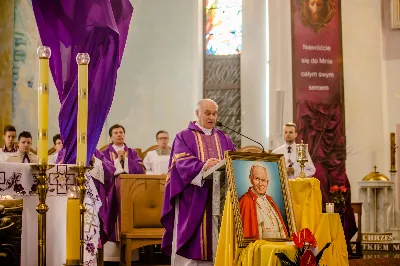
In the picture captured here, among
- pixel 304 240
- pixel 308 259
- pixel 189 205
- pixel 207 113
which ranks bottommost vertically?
pixel 308 259

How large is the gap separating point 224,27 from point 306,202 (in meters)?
8.42

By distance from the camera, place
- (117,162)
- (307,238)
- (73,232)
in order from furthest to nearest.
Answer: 1. (117,162)
2. (307,238)
3. (73,232)

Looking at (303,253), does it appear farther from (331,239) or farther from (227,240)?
(331,239)

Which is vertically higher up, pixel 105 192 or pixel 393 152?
pixel 393 152

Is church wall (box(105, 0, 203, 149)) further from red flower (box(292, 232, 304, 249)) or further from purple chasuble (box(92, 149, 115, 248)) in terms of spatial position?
red flower (box(292, 232, 304, 249))

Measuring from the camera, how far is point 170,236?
5.96 m

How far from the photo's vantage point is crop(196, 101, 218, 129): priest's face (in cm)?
577

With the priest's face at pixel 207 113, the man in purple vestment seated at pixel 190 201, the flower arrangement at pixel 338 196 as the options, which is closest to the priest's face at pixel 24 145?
the man in purple vestment seated at pixel 190 201

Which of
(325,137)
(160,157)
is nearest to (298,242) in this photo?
(160,157)

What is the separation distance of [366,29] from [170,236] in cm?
766

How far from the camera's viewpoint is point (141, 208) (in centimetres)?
773

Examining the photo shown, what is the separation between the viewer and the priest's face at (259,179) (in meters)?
4.62

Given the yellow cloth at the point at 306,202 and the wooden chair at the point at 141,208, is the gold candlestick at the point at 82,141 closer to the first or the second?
the yellow cloth at the point at 306,202

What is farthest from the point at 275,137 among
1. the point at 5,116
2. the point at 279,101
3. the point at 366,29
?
the point at 5,116
